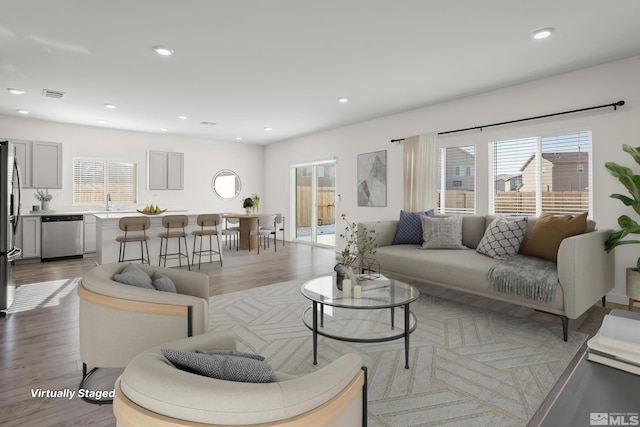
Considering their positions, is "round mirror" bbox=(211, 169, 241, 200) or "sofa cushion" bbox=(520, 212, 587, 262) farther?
"round mirror" bbox=(211, 169, 241, 200)

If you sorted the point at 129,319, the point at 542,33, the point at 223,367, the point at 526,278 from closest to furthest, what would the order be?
the point at 223,367, the point at 129,319, the point at 526,278, the point at 542,33

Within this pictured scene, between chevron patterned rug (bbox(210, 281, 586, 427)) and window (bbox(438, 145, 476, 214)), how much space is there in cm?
204

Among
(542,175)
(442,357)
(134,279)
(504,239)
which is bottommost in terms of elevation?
(442,357)

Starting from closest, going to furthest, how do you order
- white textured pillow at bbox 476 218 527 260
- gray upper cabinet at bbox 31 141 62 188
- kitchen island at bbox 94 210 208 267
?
white textured pillow at bbox 476 218 527 260, kitchen island at bbox 94 210 208 267, gray upper cabinet at bbox 31 141 62 188

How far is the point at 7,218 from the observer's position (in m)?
3.38

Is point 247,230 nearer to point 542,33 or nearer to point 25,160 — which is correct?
point 25,160

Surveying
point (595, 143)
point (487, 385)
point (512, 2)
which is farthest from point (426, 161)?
point (487, 385)

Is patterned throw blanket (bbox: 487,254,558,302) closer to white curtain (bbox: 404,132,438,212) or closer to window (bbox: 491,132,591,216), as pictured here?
window (bbox: 491,132,591,216)

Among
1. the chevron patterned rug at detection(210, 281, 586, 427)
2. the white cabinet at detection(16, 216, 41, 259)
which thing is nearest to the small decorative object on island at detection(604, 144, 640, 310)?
the chevron patterned rug at detection(210, 281, 586, 427)

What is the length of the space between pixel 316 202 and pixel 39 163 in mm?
5666

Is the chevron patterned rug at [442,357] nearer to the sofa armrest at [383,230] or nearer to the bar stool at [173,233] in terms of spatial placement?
the sofa armrest at [383,230]

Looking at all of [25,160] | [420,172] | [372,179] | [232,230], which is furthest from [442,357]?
[25,160]

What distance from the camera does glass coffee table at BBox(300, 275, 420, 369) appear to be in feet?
7.97

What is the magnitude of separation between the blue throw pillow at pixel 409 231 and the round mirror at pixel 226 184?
19.0 ft
